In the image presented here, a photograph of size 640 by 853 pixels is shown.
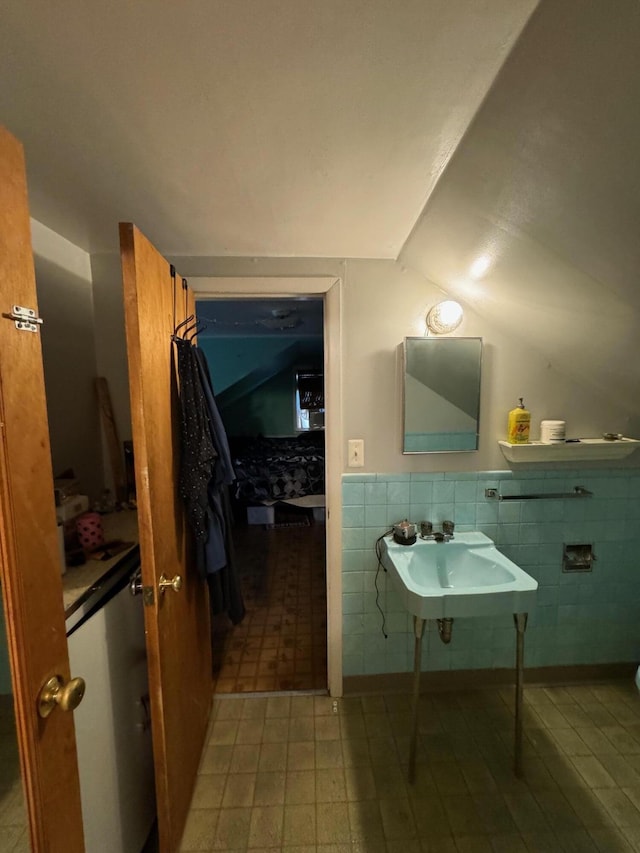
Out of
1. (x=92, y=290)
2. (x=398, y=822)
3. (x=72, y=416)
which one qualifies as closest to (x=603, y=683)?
(x=398, y=822)

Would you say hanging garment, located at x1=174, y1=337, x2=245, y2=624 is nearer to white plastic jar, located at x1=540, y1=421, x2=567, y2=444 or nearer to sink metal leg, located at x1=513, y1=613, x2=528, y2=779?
sink metal leg, located at x1=513, y1=613, x2=528, y2=779

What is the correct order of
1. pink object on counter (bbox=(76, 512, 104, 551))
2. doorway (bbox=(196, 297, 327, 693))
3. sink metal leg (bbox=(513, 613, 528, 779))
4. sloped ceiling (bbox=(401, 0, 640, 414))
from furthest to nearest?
doorway (bbox=(196, 297, 327, 693)), sink metal leg (bbox=(513, 613, 528, 779)), pink object on counter (bbox=(76, 512, 104, 551)), sloped ceiling (bbox=(401, 0, 640, 414))

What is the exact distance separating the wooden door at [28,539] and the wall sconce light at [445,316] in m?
1.45

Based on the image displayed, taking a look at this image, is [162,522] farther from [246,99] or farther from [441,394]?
[441,394]

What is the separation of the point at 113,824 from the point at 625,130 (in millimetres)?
2158

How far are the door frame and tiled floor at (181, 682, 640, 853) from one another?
1.22ft

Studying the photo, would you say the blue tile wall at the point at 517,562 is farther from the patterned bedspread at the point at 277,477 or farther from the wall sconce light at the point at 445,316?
the patterned bedspread at the point at 277,477

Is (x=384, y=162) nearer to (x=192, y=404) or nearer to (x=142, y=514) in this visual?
(x=192, y=404)

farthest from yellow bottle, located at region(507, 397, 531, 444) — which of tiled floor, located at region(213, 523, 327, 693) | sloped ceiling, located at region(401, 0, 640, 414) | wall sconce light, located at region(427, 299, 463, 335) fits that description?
tiled floor, located at region(213, 523, 327, 693)

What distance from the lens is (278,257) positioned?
5.20 feet

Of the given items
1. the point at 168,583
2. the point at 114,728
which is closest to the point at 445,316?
the point at 168,583

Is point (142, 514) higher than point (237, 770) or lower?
higher

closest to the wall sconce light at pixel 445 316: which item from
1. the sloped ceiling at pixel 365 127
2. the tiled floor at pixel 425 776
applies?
the sloped ceiling at pixel 365 127

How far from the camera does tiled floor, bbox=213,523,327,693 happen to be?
1946 mm
